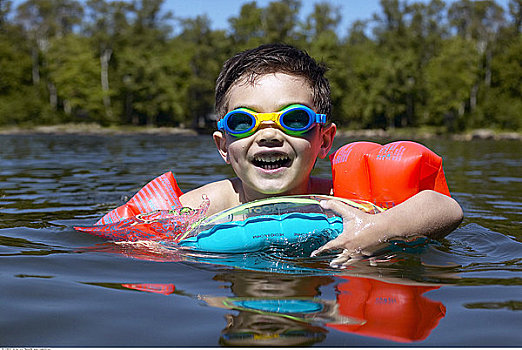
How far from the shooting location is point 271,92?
332 centimetres

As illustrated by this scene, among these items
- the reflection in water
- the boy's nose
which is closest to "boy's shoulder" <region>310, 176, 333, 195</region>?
the boy's nose

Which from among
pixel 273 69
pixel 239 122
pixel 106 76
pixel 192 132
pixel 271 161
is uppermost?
pixel 106 76

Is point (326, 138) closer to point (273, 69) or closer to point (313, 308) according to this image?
point (273, 69)

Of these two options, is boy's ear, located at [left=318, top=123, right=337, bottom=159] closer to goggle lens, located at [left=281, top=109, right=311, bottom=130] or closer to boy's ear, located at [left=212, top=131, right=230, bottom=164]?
goggle lens, located at [left=281, top=109, right=311, bottom=130]

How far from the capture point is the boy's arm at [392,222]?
112 inches

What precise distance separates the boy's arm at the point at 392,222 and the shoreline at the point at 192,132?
40381 millimetres

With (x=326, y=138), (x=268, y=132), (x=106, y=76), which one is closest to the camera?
(x=268, y=132)

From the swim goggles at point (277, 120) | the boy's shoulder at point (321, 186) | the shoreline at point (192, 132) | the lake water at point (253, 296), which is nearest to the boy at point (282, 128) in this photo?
the swim goggles at point (277, 120)

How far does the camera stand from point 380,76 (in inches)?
2039

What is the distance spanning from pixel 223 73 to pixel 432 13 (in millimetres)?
60568

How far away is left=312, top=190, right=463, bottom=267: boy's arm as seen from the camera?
284cm

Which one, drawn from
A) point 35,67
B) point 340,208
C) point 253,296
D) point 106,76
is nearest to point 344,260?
point 340,208

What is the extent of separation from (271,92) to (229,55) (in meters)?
52.4

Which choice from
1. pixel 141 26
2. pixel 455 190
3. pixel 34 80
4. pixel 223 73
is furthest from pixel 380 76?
pixel 223 73
